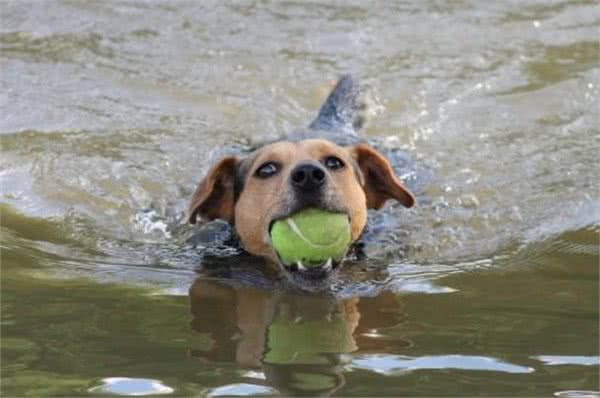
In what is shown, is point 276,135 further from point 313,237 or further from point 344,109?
point 313,237

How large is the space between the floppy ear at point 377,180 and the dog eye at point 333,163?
0.33 meters

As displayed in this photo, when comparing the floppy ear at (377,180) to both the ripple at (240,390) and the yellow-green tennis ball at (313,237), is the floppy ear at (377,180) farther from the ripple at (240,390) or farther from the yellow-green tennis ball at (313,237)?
the ripple at (240,390)

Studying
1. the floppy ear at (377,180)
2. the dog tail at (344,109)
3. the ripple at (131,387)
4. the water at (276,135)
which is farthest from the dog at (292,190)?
the ripple at (131,387)

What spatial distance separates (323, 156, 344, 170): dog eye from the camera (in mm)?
5516

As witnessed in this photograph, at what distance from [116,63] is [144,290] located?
4807mm

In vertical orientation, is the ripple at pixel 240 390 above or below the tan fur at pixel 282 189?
below

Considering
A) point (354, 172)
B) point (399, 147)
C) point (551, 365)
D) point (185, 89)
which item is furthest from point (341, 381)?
point (185, 89)

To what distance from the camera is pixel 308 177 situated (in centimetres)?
479

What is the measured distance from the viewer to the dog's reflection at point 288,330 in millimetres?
3531

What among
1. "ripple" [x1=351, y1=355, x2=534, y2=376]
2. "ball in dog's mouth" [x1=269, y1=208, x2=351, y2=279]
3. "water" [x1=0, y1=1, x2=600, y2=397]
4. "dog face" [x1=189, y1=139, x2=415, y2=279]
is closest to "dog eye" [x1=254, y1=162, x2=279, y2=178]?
"dog face" [x1=189, y1=139, x2=415, y2=279]

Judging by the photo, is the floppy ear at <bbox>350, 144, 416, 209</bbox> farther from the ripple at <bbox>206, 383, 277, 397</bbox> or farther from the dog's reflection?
the ripple at <bbox>206, 383, 277, 397</bbox>

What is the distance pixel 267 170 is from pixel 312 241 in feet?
2.86

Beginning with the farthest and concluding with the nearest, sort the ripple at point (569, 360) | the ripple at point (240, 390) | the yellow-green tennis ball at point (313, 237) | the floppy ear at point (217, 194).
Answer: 1. the floppy ear at point (217, 194)
2. the yellow-green tennis ball at point (313, 237)
3. the ripple at point (569, 360)
4. the ripple at point (240, 390)

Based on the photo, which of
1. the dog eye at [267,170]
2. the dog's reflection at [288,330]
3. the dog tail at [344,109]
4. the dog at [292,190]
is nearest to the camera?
the dog's reflection at [288,330]
